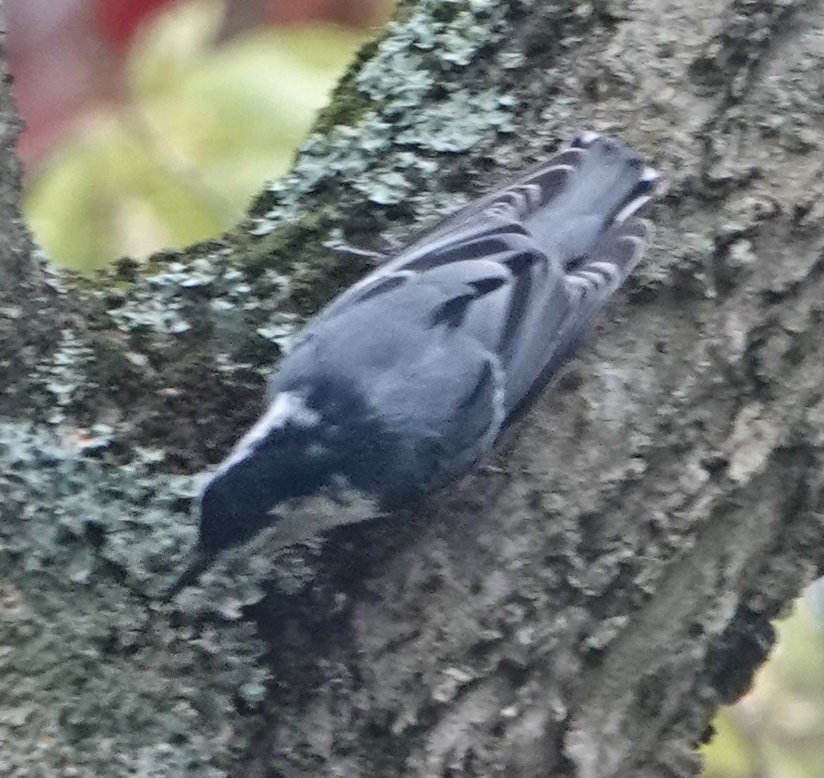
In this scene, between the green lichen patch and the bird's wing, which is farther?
the bird's wing

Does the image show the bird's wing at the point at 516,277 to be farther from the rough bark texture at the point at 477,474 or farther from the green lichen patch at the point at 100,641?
the green lichen patch at the point at 100,641

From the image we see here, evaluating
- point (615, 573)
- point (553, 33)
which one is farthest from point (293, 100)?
point (615, 573)

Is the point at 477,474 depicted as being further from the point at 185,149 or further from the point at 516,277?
the point at 185,149

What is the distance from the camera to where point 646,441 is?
4.87ft

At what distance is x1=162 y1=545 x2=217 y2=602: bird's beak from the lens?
1.33 meters

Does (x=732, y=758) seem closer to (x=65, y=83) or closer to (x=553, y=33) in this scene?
(x=553, y=33)

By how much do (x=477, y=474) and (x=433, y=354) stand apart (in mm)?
171

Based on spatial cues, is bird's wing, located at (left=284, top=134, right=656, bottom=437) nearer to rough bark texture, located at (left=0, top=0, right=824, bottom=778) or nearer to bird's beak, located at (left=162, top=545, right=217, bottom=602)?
rough bark texture, located at (left=0, top=0, right=824, bottom=778)

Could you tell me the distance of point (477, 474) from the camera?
4.91 ft

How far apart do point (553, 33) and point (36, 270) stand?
2.41ft

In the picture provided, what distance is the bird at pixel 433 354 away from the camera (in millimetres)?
1407

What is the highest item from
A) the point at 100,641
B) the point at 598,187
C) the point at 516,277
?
the point at 598,187

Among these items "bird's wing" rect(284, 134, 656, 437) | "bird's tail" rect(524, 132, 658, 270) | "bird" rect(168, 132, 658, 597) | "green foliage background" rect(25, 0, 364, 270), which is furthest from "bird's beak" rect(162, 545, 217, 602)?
"green foliage background" rect(25, 0, 364, 270)

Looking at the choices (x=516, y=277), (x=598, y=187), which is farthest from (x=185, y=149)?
(x=598, y=187)
